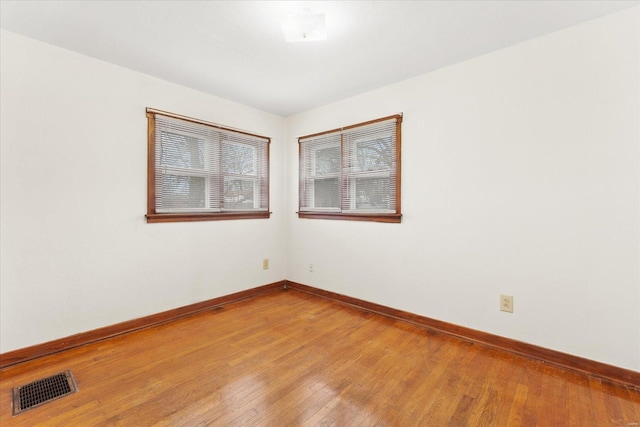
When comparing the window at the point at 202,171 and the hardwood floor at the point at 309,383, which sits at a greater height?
the window at the point at 202,171

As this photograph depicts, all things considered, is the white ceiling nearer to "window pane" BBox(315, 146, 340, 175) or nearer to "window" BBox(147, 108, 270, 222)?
"window" BBox(147, 108, 270, 222)

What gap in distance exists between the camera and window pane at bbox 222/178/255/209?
340 cm

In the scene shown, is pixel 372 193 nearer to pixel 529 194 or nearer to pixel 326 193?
pixel 326 193

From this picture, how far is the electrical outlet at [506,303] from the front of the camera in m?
2.29

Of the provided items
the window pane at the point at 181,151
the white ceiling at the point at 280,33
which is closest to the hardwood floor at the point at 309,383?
the window pane at the point at 181,151

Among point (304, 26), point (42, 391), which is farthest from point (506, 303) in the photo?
point (42, 391)

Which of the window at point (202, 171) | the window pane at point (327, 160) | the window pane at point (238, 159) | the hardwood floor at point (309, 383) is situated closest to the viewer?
the hardwood floor at point (309, 383)

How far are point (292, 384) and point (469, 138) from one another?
233cm

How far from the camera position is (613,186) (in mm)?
1914

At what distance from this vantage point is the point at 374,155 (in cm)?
315

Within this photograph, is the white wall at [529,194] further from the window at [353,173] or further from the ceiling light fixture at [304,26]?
the ceiling light fixture at [304,26]

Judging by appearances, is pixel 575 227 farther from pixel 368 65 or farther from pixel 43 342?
pixel 43 342

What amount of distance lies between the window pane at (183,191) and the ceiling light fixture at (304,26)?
5.85 ft

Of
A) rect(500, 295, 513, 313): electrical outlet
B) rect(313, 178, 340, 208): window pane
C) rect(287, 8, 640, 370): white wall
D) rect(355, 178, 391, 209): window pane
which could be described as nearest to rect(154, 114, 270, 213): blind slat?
rect(313, 178, 340, 208): window pane
